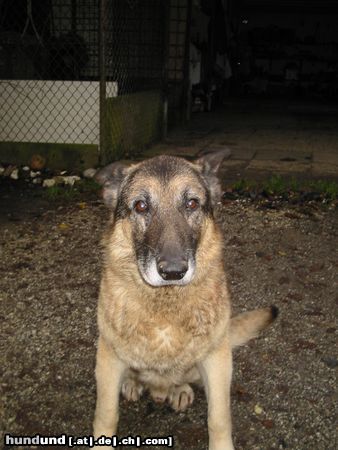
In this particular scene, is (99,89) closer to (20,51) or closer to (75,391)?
(20,51)

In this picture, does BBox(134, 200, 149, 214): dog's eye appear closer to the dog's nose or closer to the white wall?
the dog's nose

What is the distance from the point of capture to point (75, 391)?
2652mm

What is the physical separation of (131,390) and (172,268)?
916 mm

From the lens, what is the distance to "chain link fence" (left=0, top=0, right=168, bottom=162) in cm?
654

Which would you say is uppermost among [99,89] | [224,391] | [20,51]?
[20,51]

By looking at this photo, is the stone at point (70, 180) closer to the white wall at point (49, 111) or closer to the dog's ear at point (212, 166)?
the white wall at point (49, 111)

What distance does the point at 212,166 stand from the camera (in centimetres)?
269

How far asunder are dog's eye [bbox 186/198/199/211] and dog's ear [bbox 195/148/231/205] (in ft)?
0.74

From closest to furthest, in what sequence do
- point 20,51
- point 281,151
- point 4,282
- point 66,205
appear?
point 4,282, point 66,205, point 20,51, point 281,151

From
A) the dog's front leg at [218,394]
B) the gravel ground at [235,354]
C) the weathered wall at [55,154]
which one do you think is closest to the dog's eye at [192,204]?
the dog's front leg at [218,394]

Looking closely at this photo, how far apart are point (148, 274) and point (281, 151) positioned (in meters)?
6.77

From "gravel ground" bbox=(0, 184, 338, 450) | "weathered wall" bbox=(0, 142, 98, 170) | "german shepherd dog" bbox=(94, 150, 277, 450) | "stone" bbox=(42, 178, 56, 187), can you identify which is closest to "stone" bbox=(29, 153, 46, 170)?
"weathered wall" bbox=(0, 142, 98, 170)

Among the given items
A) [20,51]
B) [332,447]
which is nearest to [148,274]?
[332,447]

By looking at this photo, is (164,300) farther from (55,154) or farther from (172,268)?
(55,154)
